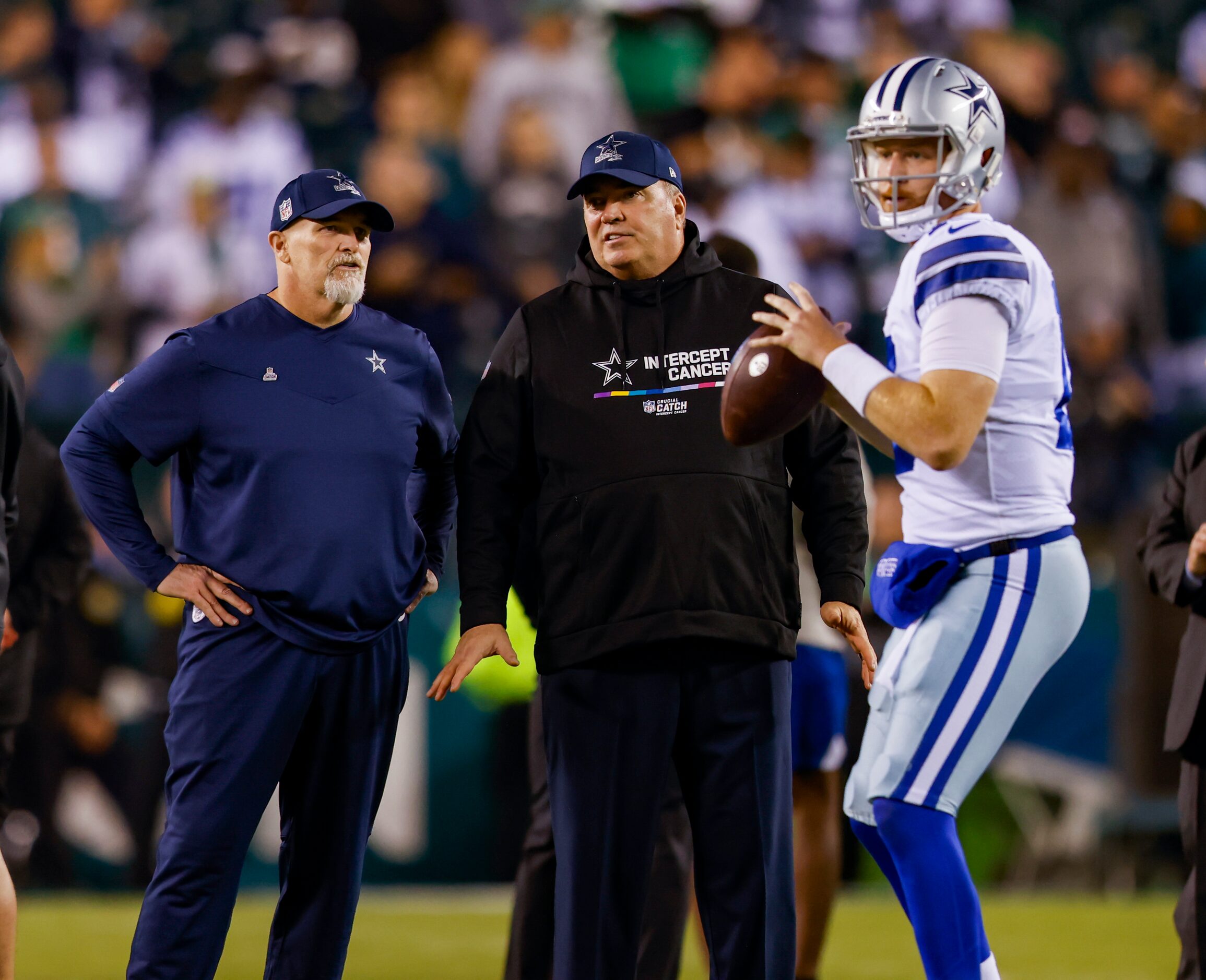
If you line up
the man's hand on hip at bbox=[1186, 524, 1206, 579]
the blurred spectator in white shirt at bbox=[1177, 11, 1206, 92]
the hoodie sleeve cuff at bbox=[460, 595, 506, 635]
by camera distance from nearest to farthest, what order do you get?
1. the hoodie sleeve cuff at bbox=[460, 595, 506, 635]
2. the man's hand on hip at bbox=[1186, 524, 1206, 579]
3. the blurred spectator in white shirt at bbox=[1177, 11, 1206, 92]

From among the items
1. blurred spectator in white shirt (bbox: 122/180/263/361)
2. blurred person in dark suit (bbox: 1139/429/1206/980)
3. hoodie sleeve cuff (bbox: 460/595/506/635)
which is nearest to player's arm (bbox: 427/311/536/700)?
hoodie sleeve cuff (bbox: 460/595/506/635)

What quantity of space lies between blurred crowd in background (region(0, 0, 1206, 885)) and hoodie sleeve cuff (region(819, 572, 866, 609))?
428cm

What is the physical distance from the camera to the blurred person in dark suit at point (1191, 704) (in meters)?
3.64

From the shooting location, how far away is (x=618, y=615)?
2.97 metres

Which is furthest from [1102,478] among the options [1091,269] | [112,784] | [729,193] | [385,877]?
[112,784]

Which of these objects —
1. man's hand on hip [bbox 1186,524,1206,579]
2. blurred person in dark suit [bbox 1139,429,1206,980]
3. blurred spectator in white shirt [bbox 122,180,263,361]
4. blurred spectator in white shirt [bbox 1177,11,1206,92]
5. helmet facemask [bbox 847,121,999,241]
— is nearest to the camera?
helmet facemask [bbox 847,121,999,241]

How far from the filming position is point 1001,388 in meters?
2.80

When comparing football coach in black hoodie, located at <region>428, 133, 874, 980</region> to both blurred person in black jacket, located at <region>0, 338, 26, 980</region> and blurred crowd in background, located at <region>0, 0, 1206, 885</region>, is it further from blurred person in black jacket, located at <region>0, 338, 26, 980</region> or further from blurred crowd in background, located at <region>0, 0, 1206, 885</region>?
blurred crowd in background, located at <region>0, 0, 1206, 885</region>

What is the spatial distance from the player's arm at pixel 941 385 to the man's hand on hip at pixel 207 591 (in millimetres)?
1320

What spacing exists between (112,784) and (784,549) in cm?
460

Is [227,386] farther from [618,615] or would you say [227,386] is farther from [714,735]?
[714,735]

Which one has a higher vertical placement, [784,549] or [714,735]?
[784,549]

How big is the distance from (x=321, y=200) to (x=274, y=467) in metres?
0.59

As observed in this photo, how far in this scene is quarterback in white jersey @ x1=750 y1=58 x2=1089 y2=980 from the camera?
2.70 metres
